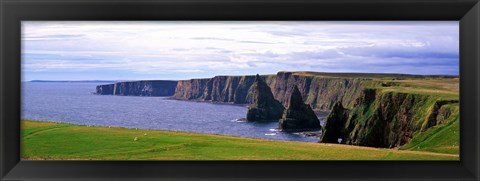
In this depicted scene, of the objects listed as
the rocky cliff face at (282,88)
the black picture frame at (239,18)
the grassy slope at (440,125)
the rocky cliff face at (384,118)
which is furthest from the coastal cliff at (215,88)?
the grassy slope at (440,125)

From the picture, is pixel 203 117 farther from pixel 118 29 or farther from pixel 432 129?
pixel 432 129

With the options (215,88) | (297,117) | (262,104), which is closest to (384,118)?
(297,117)

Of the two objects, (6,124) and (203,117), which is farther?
(203,117)

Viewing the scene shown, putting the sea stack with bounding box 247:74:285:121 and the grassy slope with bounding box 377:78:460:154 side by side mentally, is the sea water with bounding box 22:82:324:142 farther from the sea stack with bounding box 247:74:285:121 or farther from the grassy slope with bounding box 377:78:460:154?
the grassy slope with bounding box 377:78:460:154

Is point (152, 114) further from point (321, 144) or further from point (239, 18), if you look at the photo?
point (321, 144)

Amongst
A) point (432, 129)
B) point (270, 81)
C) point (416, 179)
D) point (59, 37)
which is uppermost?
point (59, 37)

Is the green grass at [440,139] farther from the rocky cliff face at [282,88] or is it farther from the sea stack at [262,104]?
the sea stack at [262,104]

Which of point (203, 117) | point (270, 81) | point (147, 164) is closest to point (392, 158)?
point (270, 81)
